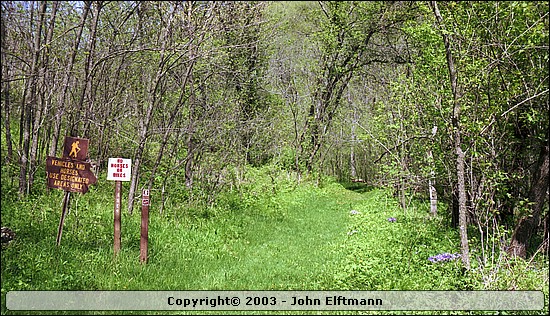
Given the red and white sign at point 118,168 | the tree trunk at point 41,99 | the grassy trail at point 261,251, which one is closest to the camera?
the grassy trail at point 261,251

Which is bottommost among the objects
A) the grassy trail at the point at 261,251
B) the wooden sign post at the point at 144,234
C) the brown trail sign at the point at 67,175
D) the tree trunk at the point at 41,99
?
the grassy trail at the point at 261,251

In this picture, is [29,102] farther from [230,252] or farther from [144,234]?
[230,252]

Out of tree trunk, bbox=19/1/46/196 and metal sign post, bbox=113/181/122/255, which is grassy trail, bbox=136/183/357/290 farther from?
tree trunk, bbox=19/1/46/196

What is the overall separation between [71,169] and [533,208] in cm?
617

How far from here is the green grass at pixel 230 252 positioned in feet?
16.6

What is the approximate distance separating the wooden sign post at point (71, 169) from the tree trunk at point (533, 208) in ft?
19.1

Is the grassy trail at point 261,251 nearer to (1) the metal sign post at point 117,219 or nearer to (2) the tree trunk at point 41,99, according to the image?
(1) the metal sign post at point 117,219

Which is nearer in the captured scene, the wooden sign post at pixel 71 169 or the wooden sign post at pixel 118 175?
the wooden sign post at pixel 71 169

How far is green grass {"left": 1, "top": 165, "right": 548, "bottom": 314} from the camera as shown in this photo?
199 inches

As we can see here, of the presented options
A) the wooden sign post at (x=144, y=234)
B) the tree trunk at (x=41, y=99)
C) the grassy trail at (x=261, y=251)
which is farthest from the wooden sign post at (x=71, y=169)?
the tree trunk at (x=41, y=99)

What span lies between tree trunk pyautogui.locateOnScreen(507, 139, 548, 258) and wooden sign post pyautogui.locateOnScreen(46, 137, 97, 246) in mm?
5817

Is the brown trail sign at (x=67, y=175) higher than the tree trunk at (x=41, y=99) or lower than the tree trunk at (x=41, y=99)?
lower

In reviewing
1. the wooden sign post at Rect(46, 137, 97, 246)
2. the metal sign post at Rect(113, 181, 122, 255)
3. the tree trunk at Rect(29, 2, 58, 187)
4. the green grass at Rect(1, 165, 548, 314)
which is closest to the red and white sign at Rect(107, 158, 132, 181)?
the metal sign post at Rect(113, 181, 122, 255)

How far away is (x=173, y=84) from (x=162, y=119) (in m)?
0.84
